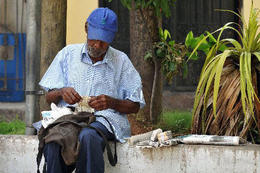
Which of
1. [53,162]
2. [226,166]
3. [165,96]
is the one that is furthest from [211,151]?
[165,96]

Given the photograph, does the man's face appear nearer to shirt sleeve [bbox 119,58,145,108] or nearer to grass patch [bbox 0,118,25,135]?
shirt sleeve [bbox 119,58,145,108]

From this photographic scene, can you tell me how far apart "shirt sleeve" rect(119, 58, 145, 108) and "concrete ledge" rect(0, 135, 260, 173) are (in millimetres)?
389

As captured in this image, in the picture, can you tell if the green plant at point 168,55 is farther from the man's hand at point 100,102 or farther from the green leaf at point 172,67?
the man's hand at point 100,102

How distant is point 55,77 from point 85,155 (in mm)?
755

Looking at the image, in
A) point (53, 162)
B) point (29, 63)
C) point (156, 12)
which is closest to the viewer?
point (53, 162)

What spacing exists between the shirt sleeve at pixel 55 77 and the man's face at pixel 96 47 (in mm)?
270

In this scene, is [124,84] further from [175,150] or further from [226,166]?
[226,166]

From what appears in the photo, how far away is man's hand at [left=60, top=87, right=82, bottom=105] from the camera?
4090mm

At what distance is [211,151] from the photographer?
4.24 m

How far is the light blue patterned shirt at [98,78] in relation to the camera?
4312 millimetres

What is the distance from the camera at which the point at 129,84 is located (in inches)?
173

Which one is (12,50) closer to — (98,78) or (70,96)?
(98,78)

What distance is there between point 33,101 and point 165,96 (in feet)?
12.6

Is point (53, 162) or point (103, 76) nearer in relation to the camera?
point (53, 162)
